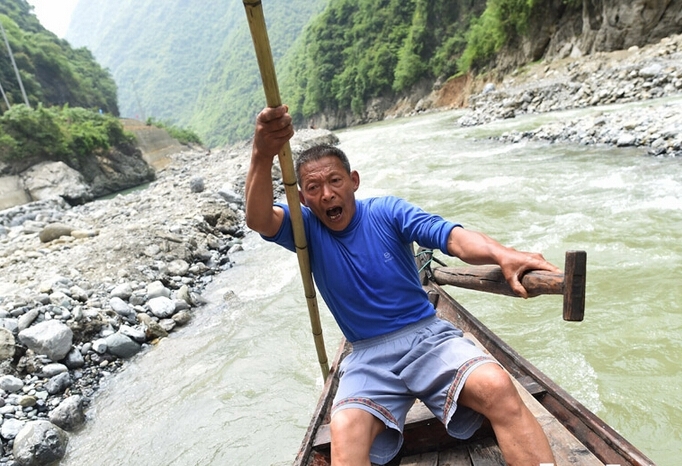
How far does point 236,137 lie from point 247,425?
3702 inches

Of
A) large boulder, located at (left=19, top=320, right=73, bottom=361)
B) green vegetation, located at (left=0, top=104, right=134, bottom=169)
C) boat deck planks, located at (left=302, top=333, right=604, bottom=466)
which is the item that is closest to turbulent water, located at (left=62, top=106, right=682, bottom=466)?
large boulder, located at (left=19, top=320, right=73, bottom=361)

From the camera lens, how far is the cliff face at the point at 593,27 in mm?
16531

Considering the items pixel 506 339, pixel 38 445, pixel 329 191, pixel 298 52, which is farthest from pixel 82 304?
pixel 298 52

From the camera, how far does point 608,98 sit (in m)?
13.9

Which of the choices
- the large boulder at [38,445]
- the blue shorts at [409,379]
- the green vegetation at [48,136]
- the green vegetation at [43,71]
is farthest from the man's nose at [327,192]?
the green vegetation at [43,71]

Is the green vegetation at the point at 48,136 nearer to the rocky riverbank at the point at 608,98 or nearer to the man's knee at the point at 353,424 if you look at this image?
the rocky riverbank at the point at 608,98

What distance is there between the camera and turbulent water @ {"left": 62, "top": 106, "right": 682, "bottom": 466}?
3080 mm

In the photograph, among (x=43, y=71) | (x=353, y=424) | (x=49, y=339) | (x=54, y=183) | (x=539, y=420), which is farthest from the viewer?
(x=43, y=71)

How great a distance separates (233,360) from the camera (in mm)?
4371

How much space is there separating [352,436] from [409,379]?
355 millimetres

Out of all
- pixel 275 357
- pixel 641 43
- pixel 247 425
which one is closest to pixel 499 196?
pixel 275 357

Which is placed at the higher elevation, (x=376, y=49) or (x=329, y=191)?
(x=376, y=49)

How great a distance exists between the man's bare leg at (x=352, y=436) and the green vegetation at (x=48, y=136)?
2252 cm

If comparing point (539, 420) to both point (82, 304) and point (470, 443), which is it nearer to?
point (470, 443)
